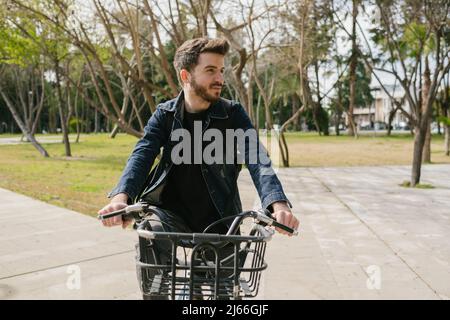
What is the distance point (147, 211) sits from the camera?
2.21 m

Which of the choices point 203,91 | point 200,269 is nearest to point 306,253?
A: point 203,91

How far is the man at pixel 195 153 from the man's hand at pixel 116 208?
140 millimetres

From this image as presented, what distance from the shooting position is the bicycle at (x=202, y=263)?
1.80 meters

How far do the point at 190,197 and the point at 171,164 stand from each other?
190mm

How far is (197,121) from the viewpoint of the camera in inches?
102

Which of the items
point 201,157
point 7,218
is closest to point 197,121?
point 201,157

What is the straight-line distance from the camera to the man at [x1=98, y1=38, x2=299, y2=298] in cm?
243

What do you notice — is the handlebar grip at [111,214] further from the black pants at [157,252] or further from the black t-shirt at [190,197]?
the black t-shirt at [190,197]

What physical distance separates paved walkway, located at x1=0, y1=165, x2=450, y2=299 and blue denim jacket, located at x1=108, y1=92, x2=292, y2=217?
178 cm

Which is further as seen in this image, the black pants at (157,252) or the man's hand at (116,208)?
the man's hand at (116,208)

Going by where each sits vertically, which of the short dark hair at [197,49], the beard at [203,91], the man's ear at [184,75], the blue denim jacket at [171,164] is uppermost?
the short dark hair at [197,49]

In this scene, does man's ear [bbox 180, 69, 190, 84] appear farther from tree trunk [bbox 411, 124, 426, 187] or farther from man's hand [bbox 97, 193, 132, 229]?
tree trunk [bbox 411, 124, 426, 187]

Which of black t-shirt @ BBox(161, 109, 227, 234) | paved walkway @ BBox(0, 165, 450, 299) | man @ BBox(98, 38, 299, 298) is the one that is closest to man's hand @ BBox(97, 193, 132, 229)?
man @ BBox(98, 38, 299, 298)

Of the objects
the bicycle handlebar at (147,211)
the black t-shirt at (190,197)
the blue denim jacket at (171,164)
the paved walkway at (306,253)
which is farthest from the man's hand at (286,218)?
the paved walkway at (306,253)
